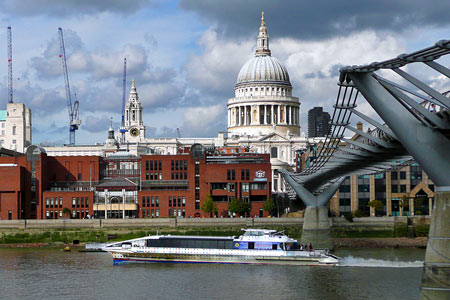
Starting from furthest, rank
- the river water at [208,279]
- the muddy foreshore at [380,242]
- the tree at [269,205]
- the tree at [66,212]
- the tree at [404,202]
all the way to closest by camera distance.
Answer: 1. the tree at [269,205]
2. the tree at [66,212]
3. the tree at [404,202]
4. the muddy foreshore at [380,242]
5. the river water at [208,279]

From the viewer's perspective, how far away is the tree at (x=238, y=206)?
347ft

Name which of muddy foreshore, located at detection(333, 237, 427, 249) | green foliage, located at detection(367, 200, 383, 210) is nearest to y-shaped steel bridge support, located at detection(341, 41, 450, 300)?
muddy foreshore, located at detection(333, 237, 427, 249)

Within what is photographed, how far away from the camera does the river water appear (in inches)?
1925

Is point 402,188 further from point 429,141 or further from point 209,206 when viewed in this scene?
point 429,141

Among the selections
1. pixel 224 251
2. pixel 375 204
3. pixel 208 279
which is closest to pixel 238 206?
pixel 375 204

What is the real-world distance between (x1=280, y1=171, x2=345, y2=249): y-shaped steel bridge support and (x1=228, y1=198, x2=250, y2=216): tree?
21.1 m

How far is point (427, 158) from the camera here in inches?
1324

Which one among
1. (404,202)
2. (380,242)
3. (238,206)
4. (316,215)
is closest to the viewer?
(316,215)

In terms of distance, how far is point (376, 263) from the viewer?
205 ft

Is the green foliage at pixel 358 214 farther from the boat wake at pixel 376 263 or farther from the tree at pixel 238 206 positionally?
the boat wake at pixel 376 263

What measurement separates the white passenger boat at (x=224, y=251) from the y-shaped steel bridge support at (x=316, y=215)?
13358 millimetres

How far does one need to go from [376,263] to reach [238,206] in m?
44.2

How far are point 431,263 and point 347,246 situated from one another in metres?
47.7

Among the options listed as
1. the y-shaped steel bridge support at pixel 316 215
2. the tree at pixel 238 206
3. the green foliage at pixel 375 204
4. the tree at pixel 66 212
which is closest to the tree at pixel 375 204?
the green foliage at pixel 375 204
